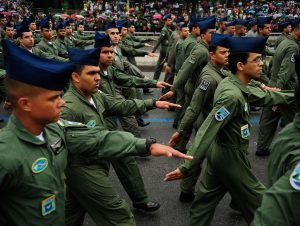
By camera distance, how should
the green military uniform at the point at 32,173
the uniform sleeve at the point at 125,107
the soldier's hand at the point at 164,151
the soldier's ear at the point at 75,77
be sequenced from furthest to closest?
1. the uniform sleeve at the point at 125,107
2. the soldier's ear at the point at 75,77
3. the soldier's hand at the point at 164,151
4. the green military uniform at the point at 32,173

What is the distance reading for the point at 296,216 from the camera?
1651 millimetres

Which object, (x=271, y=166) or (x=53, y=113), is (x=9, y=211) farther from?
(x=271, y=166)

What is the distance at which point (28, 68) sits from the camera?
2059 mm

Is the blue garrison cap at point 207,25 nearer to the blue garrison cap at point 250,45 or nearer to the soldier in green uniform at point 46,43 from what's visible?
the blue garrison cap at point 250,45

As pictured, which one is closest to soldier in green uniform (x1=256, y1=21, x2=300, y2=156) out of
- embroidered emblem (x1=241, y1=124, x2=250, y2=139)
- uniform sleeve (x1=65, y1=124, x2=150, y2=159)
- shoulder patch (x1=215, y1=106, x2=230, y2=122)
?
embroidered emblem (x1=241, y1=124, x2=250, y2=139)

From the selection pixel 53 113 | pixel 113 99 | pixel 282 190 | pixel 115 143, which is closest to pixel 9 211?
pixel 53 113

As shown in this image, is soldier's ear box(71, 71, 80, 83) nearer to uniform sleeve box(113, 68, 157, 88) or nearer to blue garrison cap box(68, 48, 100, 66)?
blue garrison cap box(68, 48, 100, 66)

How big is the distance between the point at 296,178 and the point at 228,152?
5.27ft

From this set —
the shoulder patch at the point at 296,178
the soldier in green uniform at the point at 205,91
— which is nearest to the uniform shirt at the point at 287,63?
the soldier in green uniform at the point at 205,91

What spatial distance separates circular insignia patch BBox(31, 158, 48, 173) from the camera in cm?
209

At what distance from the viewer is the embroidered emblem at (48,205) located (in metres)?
2.17

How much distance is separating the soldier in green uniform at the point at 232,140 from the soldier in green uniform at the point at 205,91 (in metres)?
0.70

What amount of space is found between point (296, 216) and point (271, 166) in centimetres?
45

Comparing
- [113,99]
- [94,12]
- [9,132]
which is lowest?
[94,12]
